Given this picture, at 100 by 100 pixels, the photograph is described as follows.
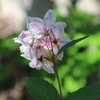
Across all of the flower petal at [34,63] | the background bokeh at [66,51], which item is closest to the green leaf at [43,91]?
the flower petal at [34,63]

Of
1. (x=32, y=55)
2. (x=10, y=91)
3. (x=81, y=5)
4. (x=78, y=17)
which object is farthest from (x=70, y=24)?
(x=32, y=55)

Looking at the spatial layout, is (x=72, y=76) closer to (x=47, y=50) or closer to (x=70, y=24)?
(x=70, y=24)

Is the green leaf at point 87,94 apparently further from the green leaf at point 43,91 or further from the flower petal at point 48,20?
the flower petal at point 48,20

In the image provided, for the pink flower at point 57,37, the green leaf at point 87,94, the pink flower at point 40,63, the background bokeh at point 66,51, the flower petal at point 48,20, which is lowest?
the background bokeh at point 66,51

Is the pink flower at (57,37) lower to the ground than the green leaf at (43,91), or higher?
higher

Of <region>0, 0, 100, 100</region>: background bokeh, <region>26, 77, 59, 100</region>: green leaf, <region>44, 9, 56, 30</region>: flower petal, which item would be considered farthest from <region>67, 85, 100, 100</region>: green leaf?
<region>0, 0, 100, 100</region>: background bokeh

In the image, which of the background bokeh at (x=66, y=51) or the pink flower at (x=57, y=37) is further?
the background bokeh at (x=66, y=51)
